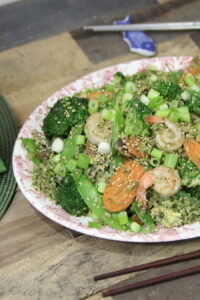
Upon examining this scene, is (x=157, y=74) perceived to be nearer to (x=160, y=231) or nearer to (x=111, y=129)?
(x=111, y=129)

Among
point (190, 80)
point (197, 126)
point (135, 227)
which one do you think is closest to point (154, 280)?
point (135, 227)

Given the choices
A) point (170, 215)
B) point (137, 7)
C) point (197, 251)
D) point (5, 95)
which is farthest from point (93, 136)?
point (137, 7)

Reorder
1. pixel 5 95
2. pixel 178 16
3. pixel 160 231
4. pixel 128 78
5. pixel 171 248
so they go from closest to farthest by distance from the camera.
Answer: pixel 160 231 → pixel 171 248 → pixel 128 78 → pixel 5 95 → pixel 178 16

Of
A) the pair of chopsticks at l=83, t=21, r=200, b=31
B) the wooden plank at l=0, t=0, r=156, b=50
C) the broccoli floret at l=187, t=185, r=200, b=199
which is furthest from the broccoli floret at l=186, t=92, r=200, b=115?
the wooden plank at l=0, t=0, r=156, b=50

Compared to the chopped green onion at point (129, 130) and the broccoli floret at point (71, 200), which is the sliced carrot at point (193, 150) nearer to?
the chopped green onion at point (129, 130)

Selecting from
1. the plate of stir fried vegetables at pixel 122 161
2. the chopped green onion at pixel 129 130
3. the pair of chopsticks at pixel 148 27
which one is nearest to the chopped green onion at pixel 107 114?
the plate of stir fried vegetables at pixel 122 161

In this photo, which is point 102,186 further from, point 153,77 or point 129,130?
point 153,77

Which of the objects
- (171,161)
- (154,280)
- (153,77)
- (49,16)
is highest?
(49,16)
